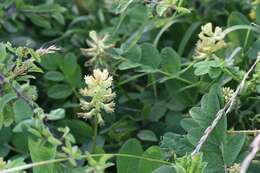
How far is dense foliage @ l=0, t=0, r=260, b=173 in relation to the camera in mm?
842

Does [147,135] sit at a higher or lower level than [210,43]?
lower

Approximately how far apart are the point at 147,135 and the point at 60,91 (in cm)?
24

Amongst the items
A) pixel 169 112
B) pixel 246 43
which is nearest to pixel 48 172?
pixel 169 112

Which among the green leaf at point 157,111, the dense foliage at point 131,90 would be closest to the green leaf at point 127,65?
the dense foliage at point 131,90

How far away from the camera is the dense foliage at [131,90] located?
0.84 meters

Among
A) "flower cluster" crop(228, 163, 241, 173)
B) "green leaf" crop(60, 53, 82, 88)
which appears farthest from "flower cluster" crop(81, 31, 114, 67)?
"flower cluster" crop(228, 163, 241, 173)

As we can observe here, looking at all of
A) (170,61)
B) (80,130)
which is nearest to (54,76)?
(80,130)

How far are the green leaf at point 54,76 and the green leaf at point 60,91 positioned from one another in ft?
0.09

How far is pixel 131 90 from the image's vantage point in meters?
1.40

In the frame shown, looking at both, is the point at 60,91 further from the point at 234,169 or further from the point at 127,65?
the point at 234,169

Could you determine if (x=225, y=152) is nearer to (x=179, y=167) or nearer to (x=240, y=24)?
(x=179, y=167)

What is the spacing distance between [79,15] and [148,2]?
0.64m

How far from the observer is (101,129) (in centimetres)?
122

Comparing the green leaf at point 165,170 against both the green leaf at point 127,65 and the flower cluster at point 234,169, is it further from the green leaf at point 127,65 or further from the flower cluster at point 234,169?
the green leaf at point 127,65
